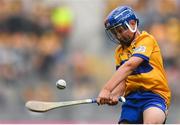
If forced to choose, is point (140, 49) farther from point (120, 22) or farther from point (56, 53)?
point (56, 53)

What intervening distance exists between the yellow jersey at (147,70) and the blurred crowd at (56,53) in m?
4.87

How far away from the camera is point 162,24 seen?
11797 mm

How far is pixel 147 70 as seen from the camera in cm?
652

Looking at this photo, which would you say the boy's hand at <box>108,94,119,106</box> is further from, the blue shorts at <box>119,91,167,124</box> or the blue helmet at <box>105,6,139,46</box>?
the blue helmet at <box>105,6,139,46</box>

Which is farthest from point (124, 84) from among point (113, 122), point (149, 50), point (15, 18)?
point (15, 18)

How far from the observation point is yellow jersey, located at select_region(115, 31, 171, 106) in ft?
21.2

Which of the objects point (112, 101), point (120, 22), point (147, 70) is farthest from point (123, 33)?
point (112, 101)

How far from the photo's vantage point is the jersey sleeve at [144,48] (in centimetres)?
643

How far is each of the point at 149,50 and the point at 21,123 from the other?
5165 mm

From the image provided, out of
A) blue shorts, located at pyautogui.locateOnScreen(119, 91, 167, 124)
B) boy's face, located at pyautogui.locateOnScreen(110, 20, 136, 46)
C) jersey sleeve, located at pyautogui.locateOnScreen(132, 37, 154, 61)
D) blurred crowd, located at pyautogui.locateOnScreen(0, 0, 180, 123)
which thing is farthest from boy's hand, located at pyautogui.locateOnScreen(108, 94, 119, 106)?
blurred crowd, located at pyautogui.locateOnScreen(0, 0, 180, 123)

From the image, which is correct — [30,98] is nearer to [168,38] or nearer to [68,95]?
[68,95]

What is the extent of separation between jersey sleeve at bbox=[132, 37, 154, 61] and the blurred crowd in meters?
4.94

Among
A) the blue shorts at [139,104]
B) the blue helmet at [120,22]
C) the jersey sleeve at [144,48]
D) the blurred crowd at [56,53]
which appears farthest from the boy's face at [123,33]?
the blurred crowd at [56,53]

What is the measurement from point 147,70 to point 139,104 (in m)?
0.30
